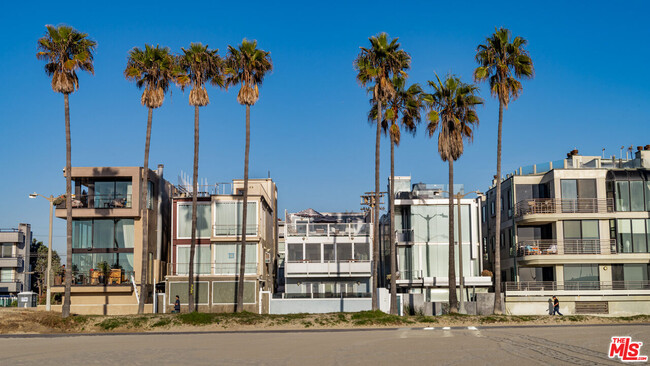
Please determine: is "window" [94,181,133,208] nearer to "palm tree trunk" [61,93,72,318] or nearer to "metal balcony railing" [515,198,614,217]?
"palm tree trunk" [61,93,72,318]

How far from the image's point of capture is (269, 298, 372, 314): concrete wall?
50906 mm

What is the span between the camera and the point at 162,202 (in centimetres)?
5750

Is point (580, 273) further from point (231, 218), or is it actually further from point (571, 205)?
point (231, 218)

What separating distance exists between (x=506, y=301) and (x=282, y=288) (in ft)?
82.5

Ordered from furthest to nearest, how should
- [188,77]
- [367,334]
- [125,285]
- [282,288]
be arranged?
[282,288], [125,285], [188,77], [367,334]

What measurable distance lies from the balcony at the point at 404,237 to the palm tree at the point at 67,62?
26.1 metres

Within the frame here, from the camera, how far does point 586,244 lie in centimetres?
5481

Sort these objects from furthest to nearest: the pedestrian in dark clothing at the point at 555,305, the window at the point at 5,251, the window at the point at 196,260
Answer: the window at the point at 5,251 → the window at the point at 196,260 → the pedestrian in dark clothing at the point at 555,305

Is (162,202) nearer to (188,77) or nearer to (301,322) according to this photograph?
(188,77)

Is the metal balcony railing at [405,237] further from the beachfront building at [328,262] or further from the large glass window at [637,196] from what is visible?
the large glass window at [637,196]

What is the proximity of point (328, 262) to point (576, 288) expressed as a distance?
18.6 m

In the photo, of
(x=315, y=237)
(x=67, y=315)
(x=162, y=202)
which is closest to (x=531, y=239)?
(x=315, y=237)

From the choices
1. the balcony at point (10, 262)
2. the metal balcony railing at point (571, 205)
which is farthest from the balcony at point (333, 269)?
the balcony at point (10, 262)

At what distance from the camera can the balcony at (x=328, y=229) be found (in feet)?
183
